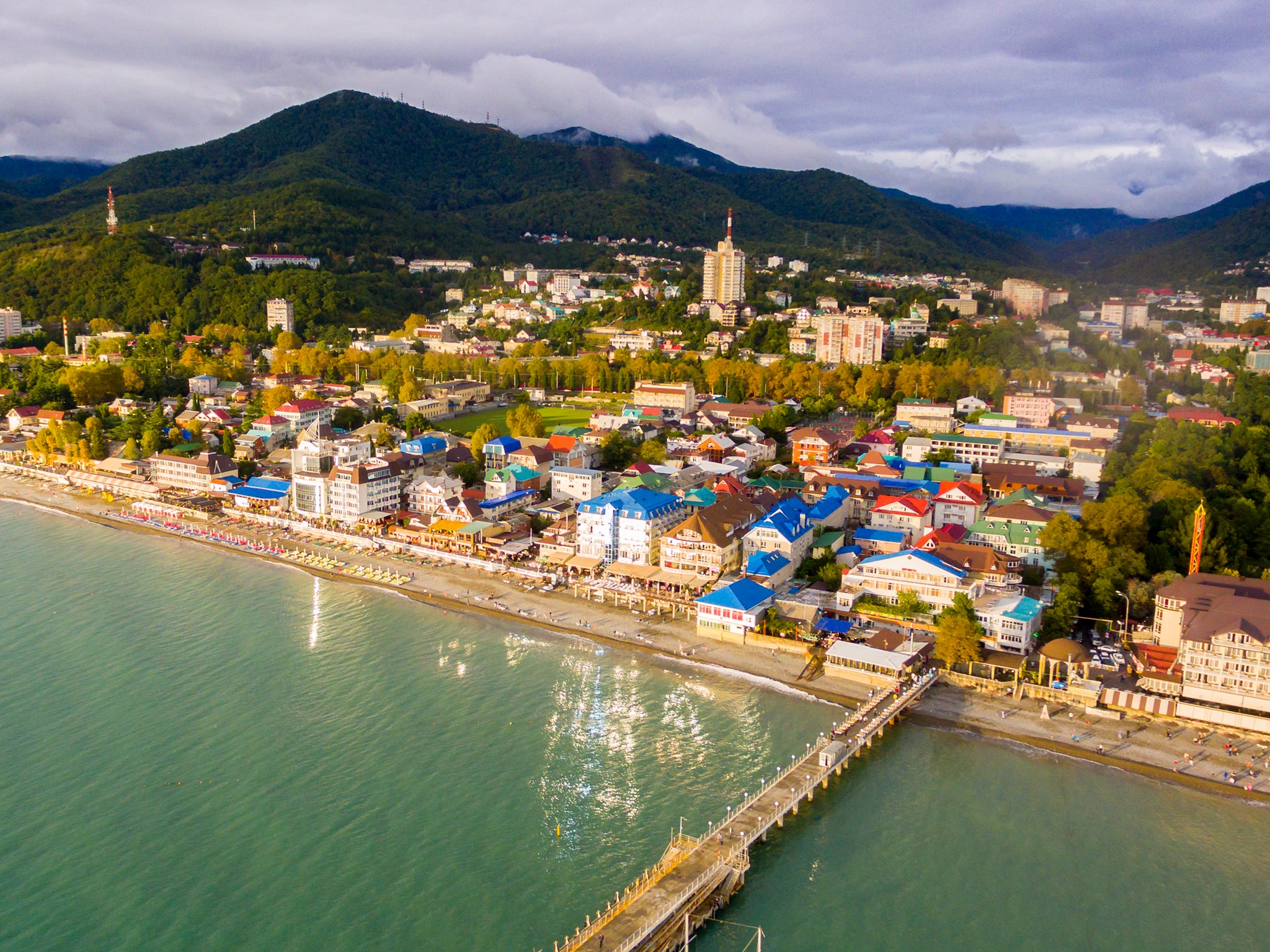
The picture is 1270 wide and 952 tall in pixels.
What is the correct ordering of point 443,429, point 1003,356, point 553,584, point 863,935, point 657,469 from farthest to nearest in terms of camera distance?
point 1003,356, point 443,429, point 657,469, point 553,584, point 863,935

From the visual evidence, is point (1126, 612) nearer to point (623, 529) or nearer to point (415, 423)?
point (623, 529)

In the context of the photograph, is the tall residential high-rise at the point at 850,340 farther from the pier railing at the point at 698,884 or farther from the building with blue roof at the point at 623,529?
the pier railing at the point at 698,884

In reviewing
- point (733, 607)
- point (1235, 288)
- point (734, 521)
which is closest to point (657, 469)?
point (734, 521)

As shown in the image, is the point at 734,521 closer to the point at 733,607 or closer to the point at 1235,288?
the point at 733,607

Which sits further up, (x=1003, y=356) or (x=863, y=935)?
(x=1003, y=356)

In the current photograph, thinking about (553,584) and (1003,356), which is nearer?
(553,584)

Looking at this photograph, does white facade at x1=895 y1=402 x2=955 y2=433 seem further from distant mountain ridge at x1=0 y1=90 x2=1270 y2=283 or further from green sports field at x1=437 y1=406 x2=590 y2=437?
distant mountain ridge at x1=0 y1=90 x2=1270 y2=283

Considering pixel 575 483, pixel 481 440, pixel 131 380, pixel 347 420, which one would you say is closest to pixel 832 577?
pixel 575 483
